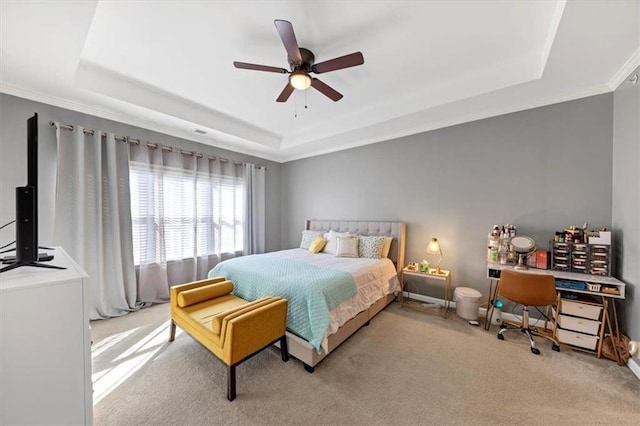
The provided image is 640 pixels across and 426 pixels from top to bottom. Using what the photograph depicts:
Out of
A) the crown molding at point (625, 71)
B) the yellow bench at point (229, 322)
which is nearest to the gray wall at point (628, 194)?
the crown molding at point (625, 71)

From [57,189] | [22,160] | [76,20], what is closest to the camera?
[76,20]

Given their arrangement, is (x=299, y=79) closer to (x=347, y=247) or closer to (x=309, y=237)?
(x=347, y=247)

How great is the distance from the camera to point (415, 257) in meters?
3.66

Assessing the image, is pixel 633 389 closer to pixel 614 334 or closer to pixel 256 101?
pixel 614 334

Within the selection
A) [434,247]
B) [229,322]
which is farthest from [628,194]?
[229,322]

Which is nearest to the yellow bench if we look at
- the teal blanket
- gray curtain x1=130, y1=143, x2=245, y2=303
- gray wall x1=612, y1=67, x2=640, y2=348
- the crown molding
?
the teal blanket

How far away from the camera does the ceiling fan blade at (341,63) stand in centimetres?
177

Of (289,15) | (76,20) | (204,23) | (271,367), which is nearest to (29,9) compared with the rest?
(76,20)

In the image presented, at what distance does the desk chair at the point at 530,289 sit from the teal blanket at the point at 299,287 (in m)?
1.59

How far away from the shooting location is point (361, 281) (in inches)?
106

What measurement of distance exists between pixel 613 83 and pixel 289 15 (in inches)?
126

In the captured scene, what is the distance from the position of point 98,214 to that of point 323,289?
9.84 feet

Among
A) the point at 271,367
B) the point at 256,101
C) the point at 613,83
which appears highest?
the point at 256,101

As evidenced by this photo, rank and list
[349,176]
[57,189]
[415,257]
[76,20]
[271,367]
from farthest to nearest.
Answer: [349,176], [415,257], [57,189], [271,367], [76,20]
